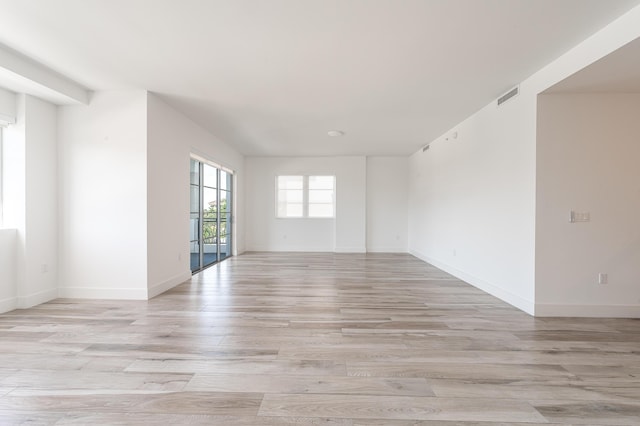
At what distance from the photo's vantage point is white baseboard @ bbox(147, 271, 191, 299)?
402 centimetres

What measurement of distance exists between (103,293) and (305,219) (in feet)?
18.0

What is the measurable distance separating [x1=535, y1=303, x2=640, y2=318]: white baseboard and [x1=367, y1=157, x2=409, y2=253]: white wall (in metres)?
5.26

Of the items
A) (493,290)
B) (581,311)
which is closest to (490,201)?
(493,290)

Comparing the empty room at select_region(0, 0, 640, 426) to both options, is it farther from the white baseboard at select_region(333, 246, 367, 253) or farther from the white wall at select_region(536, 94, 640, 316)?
the white baseboard at select_region(333, 246, 367, 253)

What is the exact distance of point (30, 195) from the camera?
3617 millimetres

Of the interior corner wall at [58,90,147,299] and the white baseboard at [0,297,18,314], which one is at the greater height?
the interior corner wall at [58,90,147,299]

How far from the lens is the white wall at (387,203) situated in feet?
28.2

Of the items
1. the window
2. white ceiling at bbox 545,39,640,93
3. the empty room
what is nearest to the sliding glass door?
the empty room

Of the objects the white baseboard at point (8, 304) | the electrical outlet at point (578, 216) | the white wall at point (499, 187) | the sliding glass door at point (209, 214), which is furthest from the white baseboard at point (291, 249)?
the electrical outlet at point (578, 216)

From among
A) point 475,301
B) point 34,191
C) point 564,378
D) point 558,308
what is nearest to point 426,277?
point 475,301

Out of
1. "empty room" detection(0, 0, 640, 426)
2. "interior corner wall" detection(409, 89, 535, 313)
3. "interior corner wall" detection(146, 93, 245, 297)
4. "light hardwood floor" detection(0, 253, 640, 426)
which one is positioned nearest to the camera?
"light hardwood floor" detection(0, 253, 640, 426)

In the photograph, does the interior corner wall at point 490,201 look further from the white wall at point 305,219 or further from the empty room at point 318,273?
the white wall at point 305,219

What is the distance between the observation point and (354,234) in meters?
8.53

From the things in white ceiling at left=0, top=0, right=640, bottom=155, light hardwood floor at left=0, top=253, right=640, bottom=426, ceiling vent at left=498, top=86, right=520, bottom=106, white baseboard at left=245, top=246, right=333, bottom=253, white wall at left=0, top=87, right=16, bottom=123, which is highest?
white ceiling at left=0, top=0, right=640, bottom=155
